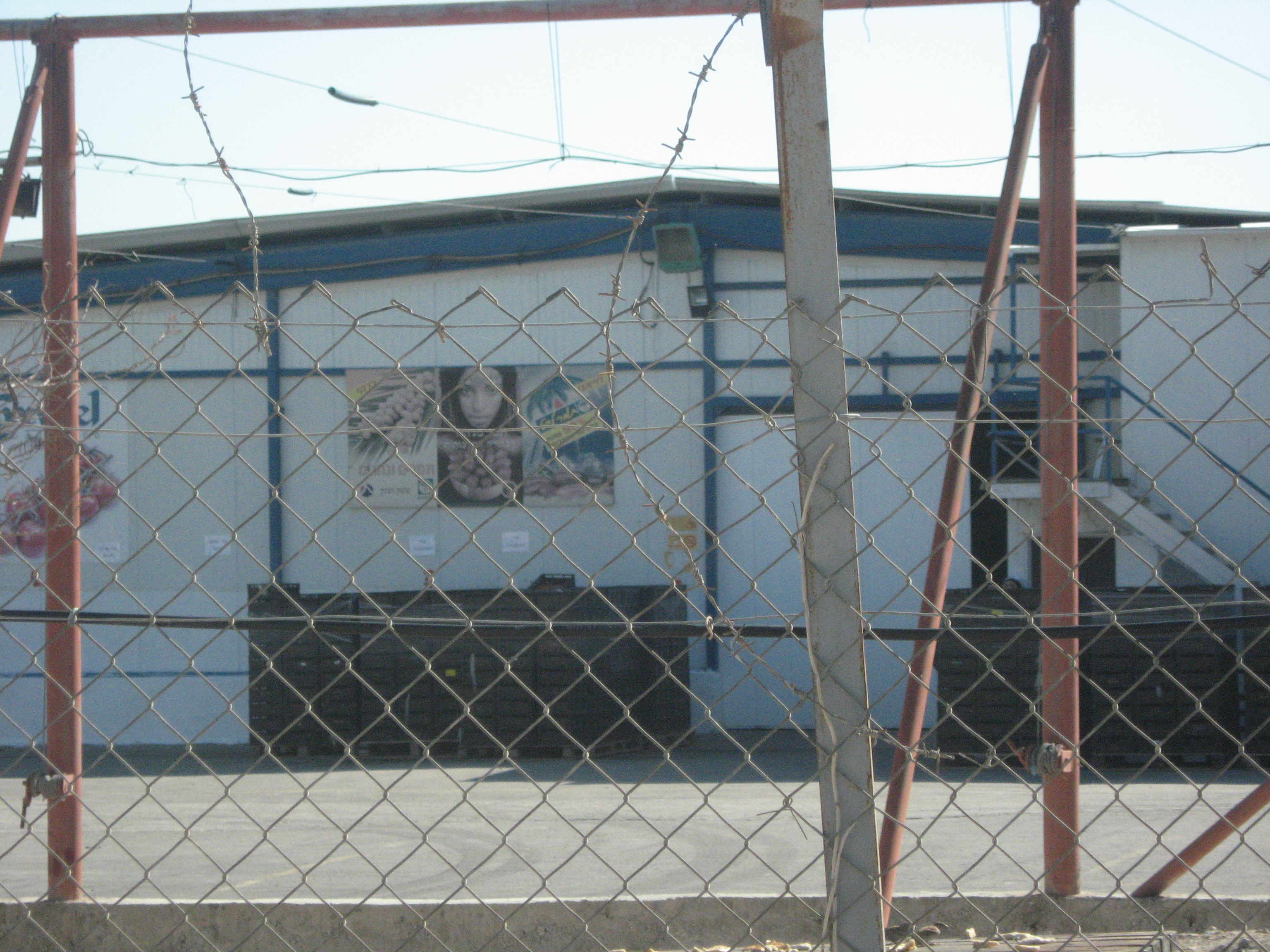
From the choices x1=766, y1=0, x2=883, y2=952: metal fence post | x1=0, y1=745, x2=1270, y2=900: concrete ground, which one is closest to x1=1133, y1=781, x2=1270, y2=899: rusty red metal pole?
x1=0, y1=745, x2=1270, y2=900: concrete ground

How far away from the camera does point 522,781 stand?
9.83 meters

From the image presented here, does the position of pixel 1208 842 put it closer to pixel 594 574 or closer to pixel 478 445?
pixel 594 574

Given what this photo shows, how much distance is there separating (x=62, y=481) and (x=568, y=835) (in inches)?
190

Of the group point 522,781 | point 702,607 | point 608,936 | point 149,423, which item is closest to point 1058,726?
point 608,936

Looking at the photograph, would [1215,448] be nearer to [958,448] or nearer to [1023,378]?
Answer: [1023,378]

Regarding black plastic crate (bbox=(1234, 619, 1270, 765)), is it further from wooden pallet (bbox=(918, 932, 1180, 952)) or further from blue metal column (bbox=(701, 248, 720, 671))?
wooden pallet (bbox=(918, 932, 1180, 952))

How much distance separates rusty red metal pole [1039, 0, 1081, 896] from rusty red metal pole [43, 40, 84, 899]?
263 cm

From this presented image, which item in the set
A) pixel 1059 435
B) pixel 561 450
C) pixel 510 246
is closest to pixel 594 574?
pixel 561 450

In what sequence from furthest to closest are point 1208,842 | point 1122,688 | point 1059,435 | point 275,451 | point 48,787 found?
point 275,451
point 1122,688
point 1059,435
point 48,787
point 1208,842

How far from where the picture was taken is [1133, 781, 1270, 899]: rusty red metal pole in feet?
8.98

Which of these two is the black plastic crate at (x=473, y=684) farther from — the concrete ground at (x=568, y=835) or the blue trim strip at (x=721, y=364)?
the blue trim strip at (x=721, y=364)

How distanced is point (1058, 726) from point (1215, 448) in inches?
413

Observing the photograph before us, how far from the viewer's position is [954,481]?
3279mm

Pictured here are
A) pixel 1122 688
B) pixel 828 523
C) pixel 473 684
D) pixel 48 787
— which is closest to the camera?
pixel 828 523
